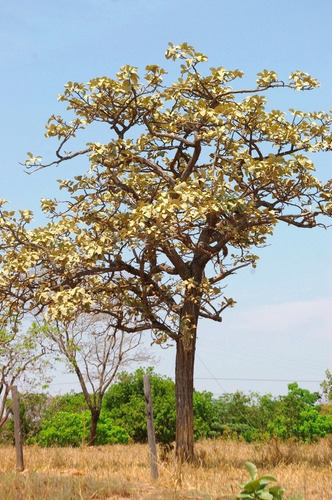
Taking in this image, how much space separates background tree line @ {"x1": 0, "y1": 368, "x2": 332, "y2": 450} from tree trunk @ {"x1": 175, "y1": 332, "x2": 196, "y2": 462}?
506 cm

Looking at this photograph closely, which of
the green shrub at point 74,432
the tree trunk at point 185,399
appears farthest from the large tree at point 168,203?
the green shrub at point 74,432

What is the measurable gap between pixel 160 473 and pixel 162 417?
712cm

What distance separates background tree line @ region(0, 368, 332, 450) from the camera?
17.9 metres

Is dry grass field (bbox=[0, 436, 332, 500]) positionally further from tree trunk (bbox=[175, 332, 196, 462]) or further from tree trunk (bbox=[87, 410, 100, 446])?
tree trunk (bbox=[87, 410, 100, 446])

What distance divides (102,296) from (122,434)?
23.6 feet

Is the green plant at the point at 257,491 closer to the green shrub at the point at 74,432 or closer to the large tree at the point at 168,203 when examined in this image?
the large tree at the point at 168,203

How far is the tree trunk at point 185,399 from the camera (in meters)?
12.3

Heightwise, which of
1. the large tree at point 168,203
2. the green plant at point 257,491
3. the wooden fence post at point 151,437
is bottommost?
the green plant at point 257,491

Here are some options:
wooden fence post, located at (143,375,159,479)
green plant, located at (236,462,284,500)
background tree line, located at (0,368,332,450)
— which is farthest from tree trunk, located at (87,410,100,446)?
green plant, located at (236,462,284,500)

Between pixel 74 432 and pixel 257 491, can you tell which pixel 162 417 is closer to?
pixel 74 432

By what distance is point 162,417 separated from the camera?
687 inches

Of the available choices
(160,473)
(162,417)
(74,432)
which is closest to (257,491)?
(160,473)

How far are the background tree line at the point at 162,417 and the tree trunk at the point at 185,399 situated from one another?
5.06m

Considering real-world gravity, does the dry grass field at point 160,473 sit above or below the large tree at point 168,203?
below
